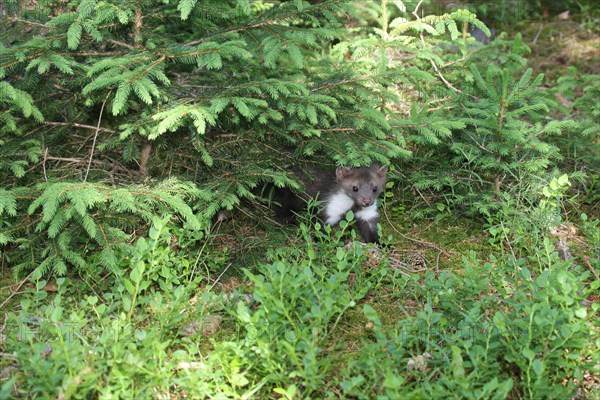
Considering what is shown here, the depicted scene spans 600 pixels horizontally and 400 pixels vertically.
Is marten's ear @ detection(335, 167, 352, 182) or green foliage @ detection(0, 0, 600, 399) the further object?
marten's ear @ detection(335, 167, 352, 182)

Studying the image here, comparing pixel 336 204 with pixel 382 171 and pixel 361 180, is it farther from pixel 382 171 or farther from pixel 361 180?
pixel 382 171

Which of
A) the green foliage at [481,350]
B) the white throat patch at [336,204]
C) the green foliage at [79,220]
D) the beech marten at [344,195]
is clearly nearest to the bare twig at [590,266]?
the green foliage at [481,350]

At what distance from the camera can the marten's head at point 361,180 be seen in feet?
18.8

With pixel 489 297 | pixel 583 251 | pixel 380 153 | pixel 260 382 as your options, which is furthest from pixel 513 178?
pixel 260 382

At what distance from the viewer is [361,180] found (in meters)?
5.76

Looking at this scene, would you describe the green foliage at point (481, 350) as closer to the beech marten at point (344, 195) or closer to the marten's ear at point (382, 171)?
the beech marten at point (344, 195)

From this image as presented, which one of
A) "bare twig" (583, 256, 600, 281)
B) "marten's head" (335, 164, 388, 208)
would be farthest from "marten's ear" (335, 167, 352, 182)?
"bare twig" (583, 256, 600, 281)

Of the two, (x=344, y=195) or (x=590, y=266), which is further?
(x=344, y=195)

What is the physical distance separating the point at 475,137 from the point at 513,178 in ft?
1.94

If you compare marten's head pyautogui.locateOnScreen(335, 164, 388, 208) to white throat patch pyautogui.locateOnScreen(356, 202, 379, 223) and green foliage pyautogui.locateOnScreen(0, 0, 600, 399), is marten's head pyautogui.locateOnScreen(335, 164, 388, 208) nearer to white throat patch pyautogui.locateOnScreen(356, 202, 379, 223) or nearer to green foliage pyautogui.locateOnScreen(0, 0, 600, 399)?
white throat patch pyautogui.locateOnScreen(356, 202, 379, 223)

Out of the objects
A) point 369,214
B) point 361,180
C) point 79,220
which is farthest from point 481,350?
point 79,220

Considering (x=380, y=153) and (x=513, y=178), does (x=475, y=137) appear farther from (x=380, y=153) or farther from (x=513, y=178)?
(x=380, y=153)

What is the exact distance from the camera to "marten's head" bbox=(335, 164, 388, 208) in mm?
5719

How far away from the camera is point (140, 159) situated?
5.26 meters
